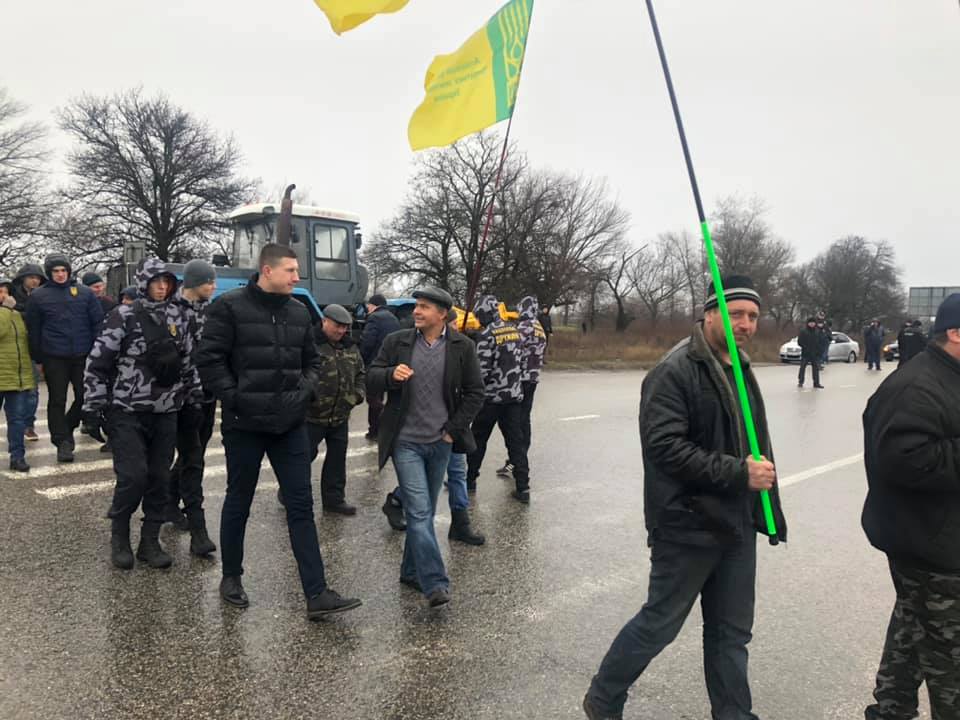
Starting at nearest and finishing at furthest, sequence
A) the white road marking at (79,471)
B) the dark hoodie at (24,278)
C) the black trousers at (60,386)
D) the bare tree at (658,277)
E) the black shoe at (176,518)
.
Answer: the black shoe at (176,518) < the white road marking at (79,471) < the black trousers at (60,386) < the dark hoodie at (24,278) < the bare tree at (658,277)

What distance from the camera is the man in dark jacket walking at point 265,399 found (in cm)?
376

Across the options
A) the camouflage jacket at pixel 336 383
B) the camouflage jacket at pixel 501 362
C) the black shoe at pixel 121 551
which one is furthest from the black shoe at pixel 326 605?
the camouflage jacket at pixel 501 362

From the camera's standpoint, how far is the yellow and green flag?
14.4ft

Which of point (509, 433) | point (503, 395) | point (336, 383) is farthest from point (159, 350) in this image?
point (509, 433)

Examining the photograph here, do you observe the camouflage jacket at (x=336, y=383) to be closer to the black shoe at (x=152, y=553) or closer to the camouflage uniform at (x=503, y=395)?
the camouflage uniform at (x=503, y=395)

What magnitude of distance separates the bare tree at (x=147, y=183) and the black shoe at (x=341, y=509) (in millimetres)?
32883

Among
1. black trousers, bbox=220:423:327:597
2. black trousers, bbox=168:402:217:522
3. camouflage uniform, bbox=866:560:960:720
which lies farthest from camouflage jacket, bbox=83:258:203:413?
camouflage uniform, bbox=866:560:960:720

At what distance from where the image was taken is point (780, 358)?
3584cm

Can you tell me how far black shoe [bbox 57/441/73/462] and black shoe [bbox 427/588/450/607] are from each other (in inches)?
204

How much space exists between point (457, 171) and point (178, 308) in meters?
32.1

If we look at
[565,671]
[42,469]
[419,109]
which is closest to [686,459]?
[565,671]

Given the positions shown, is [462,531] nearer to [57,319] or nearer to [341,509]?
[341,509]

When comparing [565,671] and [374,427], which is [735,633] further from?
[374,427]

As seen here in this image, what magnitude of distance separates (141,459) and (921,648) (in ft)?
13.8
